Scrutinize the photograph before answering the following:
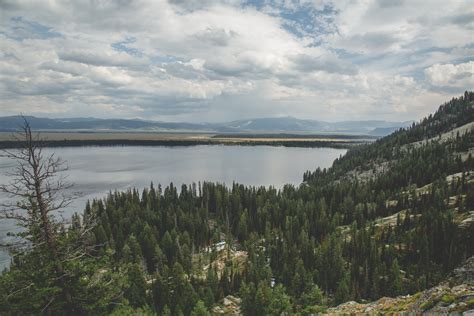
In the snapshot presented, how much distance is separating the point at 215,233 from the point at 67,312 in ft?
307

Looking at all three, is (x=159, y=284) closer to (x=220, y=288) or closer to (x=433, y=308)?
(x=220, y=288)

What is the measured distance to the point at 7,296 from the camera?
66.1 ft

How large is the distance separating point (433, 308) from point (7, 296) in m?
26.4

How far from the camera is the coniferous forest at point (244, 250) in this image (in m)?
22.2

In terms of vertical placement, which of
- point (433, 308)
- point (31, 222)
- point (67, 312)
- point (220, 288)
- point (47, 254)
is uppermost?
point (31, 222)

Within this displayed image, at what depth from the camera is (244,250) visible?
10694cm

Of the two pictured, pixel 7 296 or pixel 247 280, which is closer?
pixel 7 296

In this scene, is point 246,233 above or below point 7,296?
below

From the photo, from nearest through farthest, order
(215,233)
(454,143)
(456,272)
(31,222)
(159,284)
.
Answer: (31,222) < (456,272) < (159,284) < (215,233) < (454,143)

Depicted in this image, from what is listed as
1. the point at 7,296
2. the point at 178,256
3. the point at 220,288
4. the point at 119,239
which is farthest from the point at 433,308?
the point at 119,239

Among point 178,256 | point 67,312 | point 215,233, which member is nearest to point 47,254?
point 67,312

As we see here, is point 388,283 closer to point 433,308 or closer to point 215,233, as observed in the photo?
point 215,233

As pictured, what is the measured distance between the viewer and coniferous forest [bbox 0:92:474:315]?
72.9 feet

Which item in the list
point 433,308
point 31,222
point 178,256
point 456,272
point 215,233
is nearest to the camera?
point 433,308
